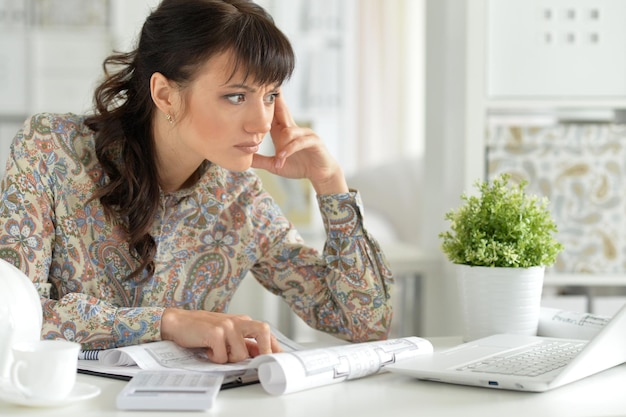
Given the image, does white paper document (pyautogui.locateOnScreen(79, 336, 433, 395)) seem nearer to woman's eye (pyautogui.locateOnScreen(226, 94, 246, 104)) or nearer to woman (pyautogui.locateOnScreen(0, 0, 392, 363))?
woman (pyautogui.locateOnScreen(0, 0, 392, 363))

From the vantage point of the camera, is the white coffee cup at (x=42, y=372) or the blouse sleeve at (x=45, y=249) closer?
the white coffee cup at (x=42, y=372)

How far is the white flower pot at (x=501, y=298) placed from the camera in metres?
1.32

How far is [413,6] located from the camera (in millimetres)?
5594

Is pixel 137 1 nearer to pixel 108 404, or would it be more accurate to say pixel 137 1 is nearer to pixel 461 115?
pixel 461 115

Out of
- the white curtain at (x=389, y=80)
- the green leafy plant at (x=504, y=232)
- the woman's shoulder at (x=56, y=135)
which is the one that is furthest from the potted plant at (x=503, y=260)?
the white curtain at (x=389, y=80)

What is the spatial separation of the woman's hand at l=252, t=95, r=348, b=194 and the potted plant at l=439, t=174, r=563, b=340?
0.90ft

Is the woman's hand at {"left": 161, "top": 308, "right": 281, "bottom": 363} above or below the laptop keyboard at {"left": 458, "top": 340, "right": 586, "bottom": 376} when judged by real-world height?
above

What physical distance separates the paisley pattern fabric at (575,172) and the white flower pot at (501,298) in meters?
0.97

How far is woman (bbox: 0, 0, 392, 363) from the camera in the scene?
1.34 metres

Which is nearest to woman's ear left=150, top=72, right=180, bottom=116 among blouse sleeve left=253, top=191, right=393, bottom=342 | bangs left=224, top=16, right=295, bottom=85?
bangs left=224, top=16, right=295, bottom=85

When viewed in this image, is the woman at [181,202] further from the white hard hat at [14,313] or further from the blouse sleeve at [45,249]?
the white hard hat at [14,313]

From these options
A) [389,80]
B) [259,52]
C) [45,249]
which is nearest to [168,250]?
[45,249]

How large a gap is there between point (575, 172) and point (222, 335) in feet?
4.60

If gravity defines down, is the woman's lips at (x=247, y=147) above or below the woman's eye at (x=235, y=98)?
below
